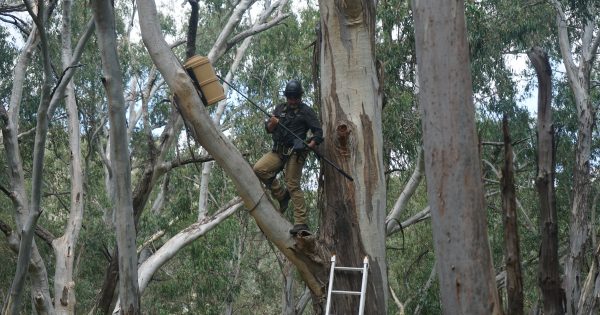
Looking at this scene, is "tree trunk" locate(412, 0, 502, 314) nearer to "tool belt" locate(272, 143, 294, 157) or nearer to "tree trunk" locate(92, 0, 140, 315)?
"tool belt" locate(272, 143, 294, 157)

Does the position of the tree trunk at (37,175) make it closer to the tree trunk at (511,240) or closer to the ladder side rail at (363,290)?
the ladder side rail at (363,290)

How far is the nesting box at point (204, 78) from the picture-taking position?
605cm

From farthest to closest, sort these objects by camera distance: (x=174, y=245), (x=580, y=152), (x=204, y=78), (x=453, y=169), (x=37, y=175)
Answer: (x=580, y=152) < (x=174, y=245) < (x=37, y=175) < (x=204, y=78) < (x=453, y=169)

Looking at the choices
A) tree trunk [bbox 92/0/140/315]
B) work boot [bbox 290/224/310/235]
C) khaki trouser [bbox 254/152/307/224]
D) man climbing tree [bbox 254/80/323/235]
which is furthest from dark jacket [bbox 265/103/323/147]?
tree trunk [bbox 92/0/140/315]

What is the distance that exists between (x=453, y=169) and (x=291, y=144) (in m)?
1.95

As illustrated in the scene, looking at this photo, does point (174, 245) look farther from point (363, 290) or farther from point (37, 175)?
point (363, 290)

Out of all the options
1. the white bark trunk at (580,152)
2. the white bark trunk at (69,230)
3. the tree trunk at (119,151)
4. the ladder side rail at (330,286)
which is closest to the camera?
the ladder side rail at (330,286)

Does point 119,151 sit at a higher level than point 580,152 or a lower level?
lower

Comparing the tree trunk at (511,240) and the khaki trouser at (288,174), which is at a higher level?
the khaki trouser at (288,174)

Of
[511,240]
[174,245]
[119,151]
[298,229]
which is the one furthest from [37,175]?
[511,240]

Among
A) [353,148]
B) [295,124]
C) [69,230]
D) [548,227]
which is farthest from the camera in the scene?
[69,230]

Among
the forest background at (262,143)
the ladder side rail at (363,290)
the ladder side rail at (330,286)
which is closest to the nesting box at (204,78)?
the ladder side rail at (330,286)

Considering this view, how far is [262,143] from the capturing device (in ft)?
52.0

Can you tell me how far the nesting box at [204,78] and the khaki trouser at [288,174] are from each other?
63 cm
